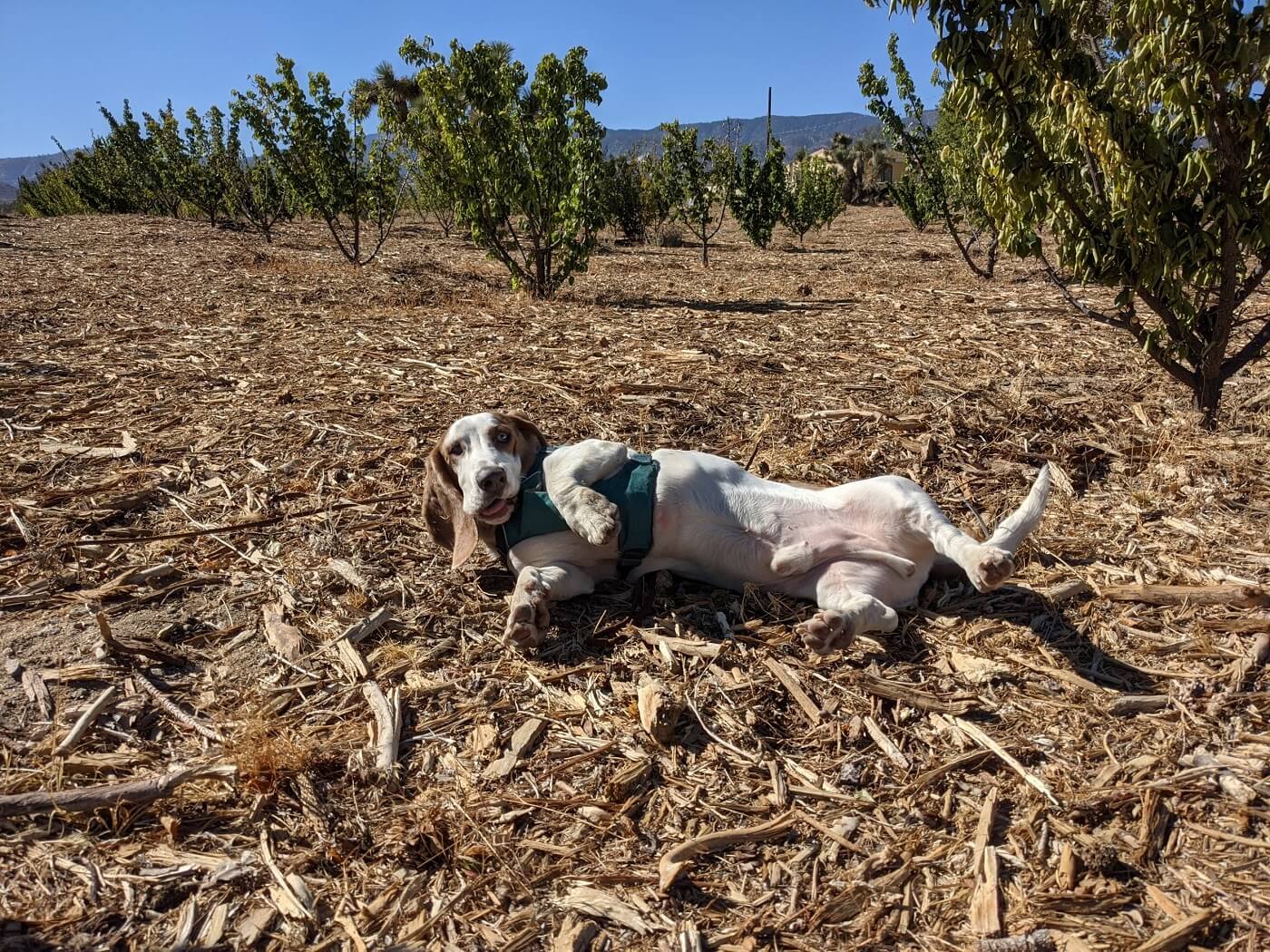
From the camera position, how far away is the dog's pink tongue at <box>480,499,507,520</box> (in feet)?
10.7

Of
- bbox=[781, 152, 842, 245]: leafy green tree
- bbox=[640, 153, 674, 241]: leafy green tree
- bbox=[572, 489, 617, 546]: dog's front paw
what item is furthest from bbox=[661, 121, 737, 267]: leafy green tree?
bbox=[572, 489, 617, 546]: dog's front paw

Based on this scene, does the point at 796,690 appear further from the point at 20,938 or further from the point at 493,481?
the point at 20,938

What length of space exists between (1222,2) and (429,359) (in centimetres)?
570

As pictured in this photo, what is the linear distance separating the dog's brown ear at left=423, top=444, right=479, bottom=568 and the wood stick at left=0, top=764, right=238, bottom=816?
1.30 metres

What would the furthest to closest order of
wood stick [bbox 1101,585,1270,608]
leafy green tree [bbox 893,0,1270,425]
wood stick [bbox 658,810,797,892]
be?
leafy green tree [bbox 893,0,1270,425] → wood stick [bbox 1101,585,1270,608] → wood stick [bbox 658,810,797,892]

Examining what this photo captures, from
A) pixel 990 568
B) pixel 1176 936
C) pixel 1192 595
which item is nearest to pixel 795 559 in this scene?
pixel 990 568

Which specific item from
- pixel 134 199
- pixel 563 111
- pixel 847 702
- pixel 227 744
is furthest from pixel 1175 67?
pixel 134 199

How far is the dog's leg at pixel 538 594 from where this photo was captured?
9.84 feet

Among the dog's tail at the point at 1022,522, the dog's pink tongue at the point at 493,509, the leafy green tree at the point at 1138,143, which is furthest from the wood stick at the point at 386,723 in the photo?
the leafy green tree at the point at 1138,143

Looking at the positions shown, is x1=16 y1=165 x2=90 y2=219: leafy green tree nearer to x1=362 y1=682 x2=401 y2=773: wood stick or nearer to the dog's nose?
the dog's nose

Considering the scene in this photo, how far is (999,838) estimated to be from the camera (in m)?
2.18

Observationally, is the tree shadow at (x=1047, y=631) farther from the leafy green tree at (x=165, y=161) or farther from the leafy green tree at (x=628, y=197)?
the leafy green tree at (x=165, y=161)

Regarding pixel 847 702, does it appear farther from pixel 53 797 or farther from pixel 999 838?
pixel 53 797

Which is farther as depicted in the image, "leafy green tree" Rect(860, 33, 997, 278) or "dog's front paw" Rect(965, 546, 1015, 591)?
"leafy green tree" Rect(860, 33, 997, 278)
